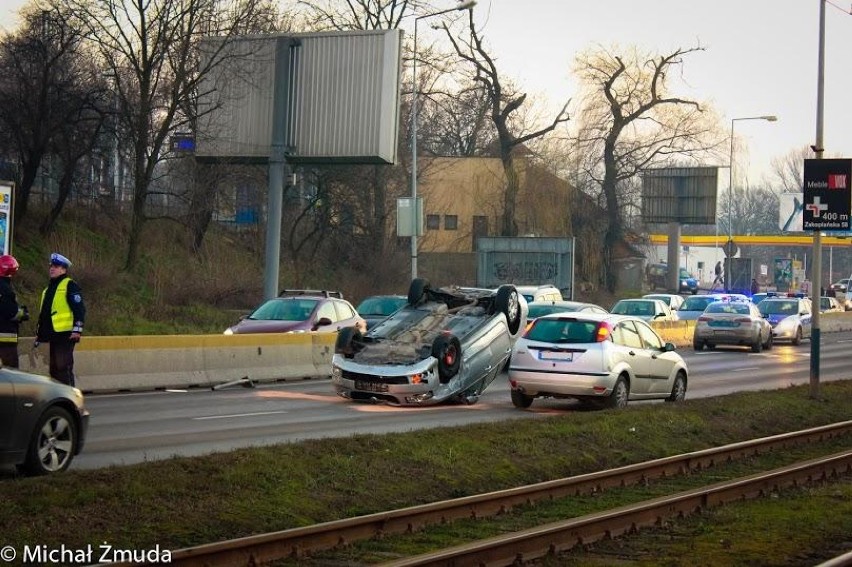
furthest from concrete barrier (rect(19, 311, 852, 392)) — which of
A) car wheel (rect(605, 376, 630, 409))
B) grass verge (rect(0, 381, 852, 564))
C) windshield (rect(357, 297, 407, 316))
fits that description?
grass verge (rect(0, 381, 852, 564))

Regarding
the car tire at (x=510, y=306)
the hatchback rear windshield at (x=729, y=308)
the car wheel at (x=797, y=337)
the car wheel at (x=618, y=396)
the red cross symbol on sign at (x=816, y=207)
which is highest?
the red cross symbol on sign at (x=816, y=207)

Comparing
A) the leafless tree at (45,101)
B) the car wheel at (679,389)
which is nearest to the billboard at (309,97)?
the leafless tree at (45,101)

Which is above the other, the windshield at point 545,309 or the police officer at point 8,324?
the police officer at point 8,324

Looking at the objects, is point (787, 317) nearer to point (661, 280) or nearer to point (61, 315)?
point (61, 315)

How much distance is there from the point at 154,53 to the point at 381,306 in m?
Answer: 11.2

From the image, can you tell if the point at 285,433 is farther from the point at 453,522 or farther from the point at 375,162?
the point at 375,162

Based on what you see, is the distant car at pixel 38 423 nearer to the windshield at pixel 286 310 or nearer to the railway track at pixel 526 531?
the railway track at pixel 526 531

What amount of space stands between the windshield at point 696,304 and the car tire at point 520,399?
93.4ft

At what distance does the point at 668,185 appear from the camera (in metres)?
70.9

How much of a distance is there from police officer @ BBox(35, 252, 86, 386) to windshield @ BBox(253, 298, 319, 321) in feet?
40.4

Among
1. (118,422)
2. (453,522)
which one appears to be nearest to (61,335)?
(118,422)

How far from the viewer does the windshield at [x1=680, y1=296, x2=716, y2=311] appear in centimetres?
4828

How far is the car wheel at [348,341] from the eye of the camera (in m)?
19.9

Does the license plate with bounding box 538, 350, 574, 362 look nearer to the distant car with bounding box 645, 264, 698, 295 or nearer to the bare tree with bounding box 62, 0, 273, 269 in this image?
the bare tree with bounding box 62, 0, 273, 269
